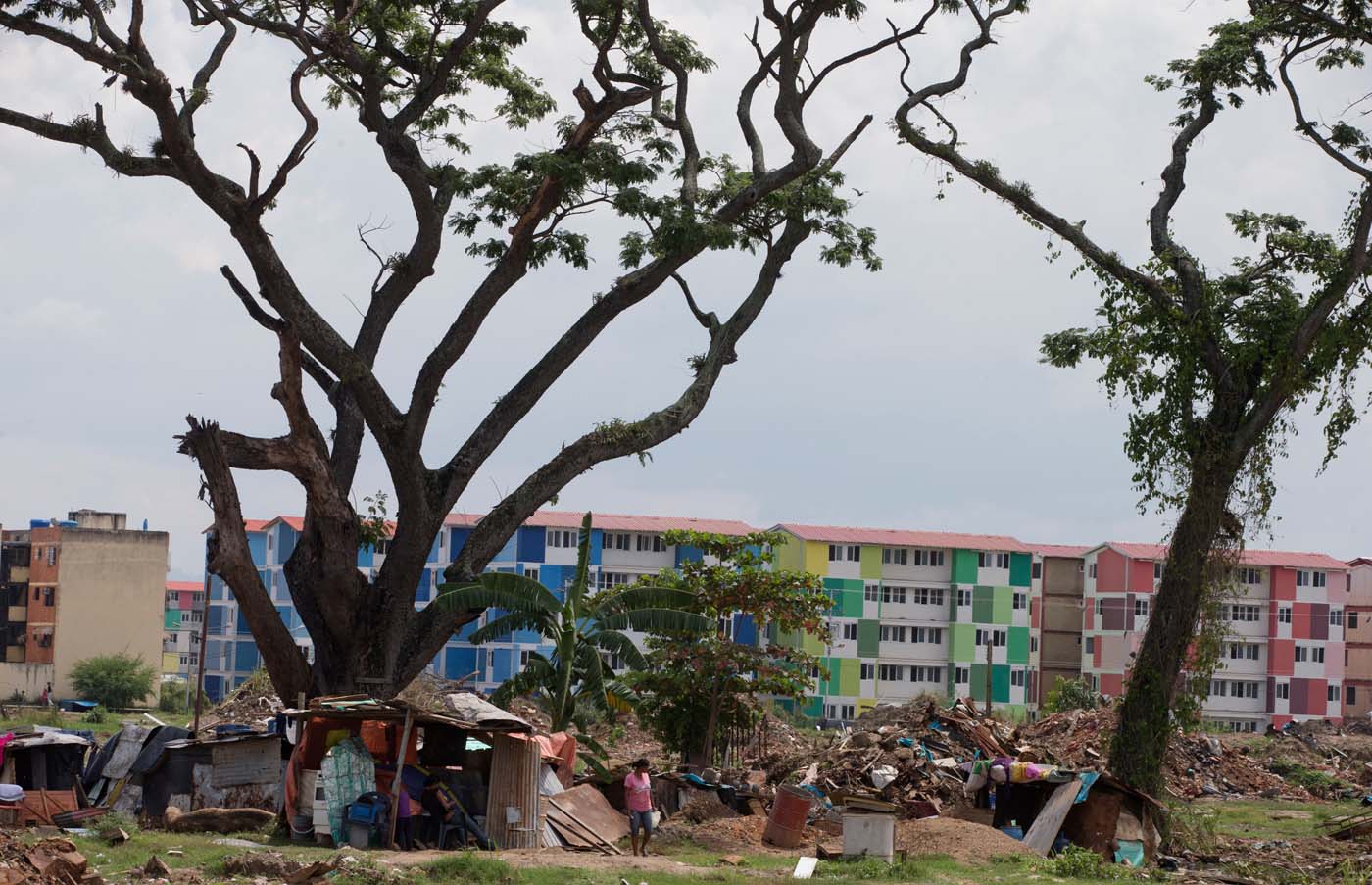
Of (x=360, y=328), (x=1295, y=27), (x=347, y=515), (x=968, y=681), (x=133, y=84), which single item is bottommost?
(x=968, y=681)

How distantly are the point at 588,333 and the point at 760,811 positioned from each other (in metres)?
8.18

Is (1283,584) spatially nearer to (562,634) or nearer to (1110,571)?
(1110,571)

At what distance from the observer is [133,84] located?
22078 mm

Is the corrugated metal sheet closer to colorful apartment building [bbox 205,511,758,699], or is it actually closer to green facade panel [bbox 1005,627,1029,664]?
colorful apartment building [bbox 205,511,758,699]

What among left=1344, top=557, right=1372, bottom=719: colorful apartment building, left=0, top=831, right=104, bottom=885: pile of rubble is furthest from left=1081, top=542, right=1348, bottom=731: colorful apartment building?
left=0, top=831, right=104, bottom=885: pile of rubble

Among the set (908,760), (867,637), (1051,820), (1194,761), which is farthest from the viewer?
(867,637)

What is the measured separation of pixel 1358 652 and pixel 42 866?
8153 cm

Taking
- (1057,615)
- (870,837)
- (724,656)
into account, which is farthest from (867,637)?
(870,837)

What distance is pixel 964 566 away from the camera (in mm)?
78375

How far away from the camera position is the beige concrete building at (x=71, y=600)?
78062 millimetres

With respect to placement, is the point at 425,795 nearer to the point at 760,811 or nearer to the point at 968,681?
the point at 760,811

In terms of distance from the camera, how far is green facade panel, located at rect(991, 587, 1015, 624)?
78.3 meters

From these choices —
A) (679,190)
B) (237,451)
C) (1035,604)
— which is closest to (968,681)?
(1035,604)

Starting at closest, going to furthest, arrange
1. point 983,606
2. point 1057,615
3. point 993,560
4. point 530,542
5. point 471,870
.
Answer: point 471,870, point 530,542, point 983,606, point 993,560, point 1057,615
